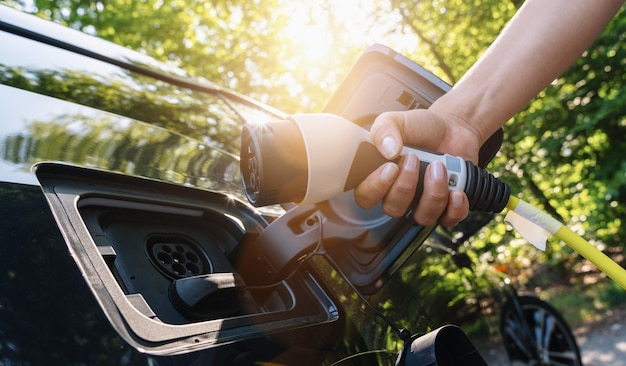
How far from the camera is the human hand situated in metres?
1.25

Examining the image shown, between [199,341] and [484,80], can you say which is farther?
[484,80]

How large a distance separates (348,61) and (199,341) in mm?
10129

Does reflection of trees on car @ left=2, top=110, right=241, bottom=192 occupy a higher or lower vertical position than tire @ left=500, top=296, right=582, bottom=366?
higher

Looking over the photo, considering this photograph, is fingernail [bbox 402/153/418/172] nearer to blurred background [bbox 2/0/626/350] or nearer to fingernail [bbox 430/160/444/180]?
fingernail [bbox 430/160/444/180]

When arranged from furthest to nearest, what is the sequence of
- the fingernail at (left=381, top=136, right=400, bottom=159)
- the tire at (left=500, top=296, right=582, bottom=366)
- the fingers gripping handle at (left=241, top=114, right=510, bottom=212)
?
the tire at (left=500, top=296, right=582, bottom=366) → the fingernail at (left=381, top=136, right=400, bottom=159) → the fingers gripping handle at (left=241, top=114, right=510, bottom=212)

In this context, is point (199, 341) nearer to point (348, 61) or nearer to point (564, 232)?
point (564, 232)

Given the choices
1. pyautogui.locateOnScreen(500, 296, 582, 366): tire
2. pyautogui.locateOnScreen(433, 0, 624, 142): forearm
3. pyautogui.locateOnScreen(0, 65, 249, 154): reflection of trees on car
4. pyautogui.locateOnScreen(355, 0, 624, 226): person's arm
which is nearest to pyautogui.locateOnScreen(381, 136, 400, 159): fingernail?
pyautogui.locateOnScreen(355, 0, 624, 226): person's arm

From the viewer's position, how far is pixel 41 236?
88 cm

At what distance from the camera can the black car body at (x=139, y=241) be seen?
0.81 meters

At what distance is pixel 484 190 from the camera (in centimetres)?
130

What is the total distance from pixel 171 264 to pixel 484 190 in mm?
749

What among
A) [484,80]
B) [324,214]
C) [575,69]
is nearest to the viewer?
[324,214]

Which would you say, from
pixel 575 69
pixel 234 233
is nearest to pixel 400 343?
pixel 234 233

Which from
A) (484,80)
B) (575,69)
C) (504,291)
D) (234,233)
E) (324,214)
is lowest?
(504,291)
